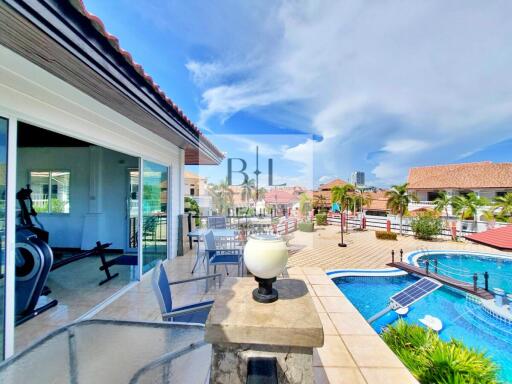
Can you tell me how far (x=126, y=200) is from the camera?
5.62m

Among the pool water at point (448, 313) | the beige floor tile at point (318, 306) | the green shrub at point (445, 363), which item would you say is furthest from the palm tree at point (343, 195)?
the beige floor tile at point (318, 306)

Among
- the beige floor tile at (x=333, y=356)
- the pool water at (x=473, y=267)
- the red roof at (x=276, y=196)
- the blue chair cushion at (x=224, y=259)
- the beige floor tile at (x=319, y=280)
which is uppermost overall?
the red roof at (x=276, y=196)

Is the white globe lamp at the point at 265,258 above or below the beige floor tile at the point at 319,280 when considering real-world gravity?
above

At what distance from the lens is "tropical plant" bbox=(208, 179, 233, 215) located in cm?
922

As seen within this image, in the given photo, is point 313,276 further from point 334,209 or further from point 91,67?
point 334,209

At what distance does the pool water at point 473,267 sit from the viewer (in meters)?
6.38

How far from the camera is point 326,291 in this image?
3.08 m

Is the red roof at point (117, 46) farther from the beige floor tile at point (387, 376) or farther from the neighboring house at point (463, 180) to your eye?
the neighboring house at point (463, 180)

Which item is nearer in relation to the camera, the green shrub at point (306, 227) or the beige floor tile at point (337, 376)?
the beige floor tile at point (337, 376)

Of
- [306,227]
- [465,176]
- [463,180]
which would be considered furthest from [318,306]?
[465,176]

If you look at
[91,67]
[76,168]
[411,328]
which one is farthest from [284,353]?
[76,168]

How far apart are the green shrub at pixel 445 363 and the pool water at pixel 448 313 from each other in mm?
754

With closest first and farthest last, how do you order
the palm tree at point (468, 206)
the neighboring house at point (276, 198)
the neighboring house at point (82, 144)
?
the neighboring house at point (82, 144), the neighboring house at point (276, 198), the palm tree at point (468, 206)
